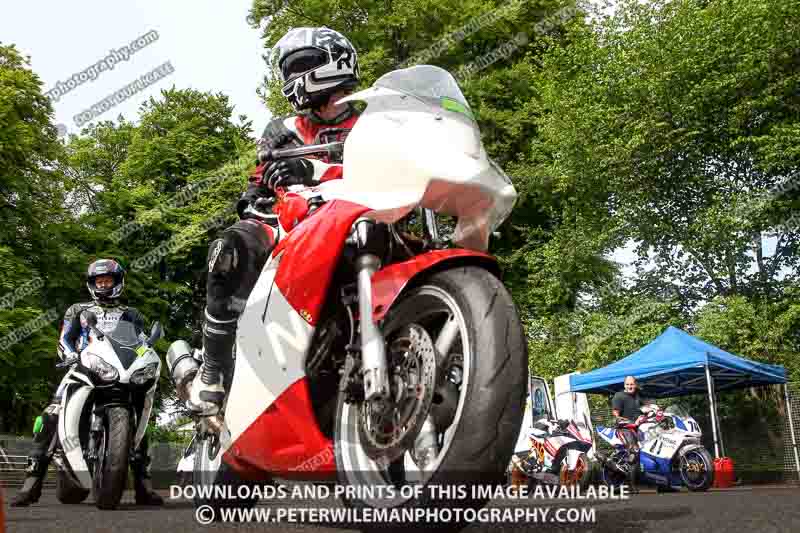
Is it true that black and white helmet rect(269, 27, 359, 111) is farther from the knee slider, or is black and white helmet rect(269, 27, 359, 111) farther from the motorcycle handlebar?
the knee slider

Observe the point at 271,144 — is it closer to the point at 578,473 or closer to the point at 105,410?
the point at 105,410

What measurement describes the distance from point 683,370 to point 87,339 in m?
12.3

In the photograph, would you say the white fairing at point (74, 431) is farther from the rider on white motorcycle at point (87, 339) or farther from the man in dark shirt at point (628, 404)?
the man in dark shirt at point (628, 404)

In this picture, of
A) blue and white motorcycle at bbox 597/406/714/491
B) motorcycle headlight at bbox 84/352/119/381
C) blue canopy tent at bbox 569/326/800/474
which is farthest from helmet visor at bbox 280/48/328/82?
blue canopy tent at bbox 569/326/800/474

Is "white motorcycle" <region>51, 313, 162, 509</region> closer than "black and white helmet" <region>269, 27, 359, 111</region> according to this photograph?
No

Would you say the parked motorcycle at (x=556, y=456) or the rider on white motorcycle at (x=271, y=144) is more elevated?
the rider on white motorcycle at (x=271, y=144)

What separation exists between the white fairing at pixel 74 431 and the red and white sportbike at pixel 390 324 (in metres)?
4.23

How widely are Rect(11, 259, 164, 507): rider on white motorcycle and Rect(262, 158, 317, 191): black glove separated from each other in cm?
503

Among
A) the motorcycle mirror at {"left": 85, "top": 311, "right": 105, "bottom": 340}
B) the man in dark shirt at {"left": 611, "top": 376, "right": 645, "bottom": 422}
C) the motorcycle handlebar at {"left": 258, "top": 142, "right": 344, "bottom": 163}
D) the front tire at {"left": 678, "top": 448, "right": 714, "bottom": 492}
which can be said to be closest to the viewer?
the motorcycle handlebar at {"left": 258, "top": 142, "right": 344, "bottom": 163}

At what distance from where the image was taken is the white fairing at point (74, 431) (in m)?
7.95

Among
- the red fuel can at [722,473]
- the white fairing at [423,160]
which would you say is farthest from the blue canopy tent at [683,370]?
the white fairing at [423,160]

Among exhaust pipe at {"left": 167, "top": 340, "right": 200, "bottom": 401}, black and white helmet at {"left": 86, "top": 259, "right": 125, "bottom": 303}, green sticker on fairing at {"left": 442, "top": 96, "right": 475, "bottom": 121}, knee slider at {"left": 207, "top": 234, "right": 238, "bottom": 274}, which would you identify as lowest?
exhaust pipe at {"left": 167, "top": 340, "right": 200, "bottom": 401}

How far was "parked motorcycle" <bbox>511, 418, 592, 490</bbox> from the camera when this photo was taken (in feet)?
46.2

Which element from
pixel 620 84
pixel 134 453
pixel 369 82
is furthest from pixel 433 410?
pixel 620 84
